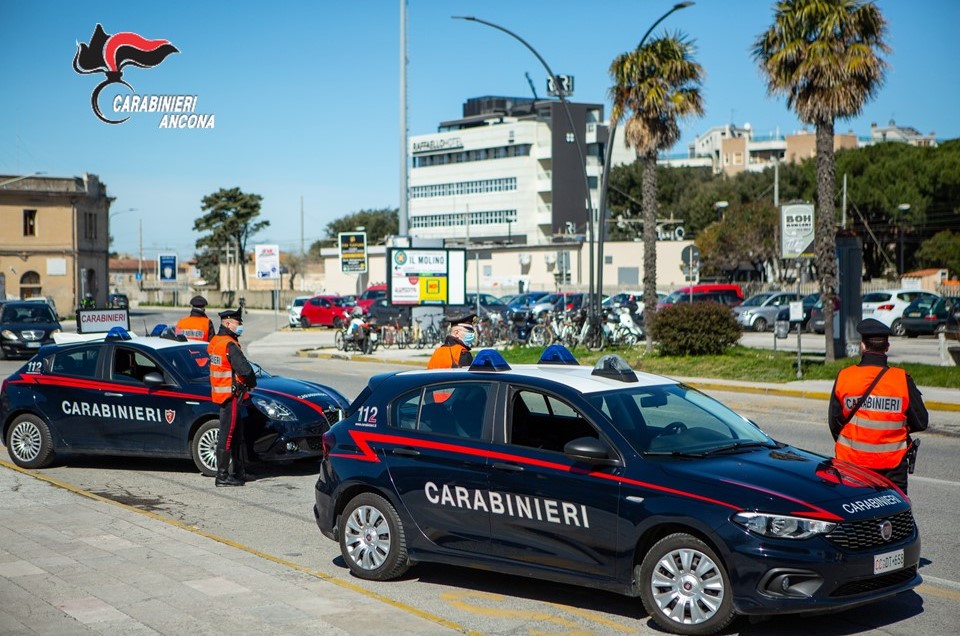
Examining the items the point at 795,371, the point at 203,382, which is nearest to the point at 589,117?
the point at 795,371

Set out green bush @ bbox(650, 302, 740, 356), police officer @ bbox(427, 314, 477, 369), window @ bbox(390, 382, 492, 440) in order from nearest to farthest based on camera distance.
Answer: window @ bbox(390, 382, 492, 440) < police officer @ bbox(427, 314, 477, 369) < green bush @ bbox(650, 302, 740, 356)

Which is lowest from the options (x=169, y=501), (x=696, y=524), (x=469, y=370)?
(x=169, y=501)

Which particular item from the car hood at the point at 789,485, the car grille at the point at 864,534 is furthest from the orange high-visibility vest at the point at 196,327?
the car grille at the point at 864,534

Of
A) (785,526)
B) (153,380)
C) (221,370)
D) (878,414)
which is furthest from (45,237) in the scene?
(785,526)

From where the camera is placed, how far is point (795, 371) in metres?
23.5

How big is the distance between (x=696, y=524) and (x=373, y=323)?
30.5 m

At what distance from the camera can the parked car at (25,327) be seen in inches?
1228

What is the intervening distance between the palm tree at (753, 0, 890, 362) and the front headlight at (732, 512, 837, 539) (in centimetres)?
1872

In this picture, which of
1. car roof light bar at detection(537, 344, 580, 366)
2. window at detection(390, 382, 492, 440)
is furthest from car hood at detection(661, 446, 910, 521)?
car roof light bar at detection(537, 344, 580, 366)

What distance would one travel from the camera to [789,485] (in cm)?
625

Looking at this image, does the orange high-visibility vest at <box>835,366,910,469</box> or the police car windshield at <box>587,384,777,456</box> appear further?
the orange high-visibility vest at <box>835,366,910,469</box>

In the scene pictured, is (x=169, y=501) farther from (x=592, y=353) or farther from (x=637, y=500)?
(x=592, y=353)

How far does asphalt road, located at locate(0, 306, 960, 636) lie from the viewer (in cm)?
657

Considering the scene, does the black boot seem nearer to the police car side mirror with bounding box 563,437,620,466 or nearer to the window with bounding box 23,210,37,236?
the police car side mirror with bounding box 563,437,620,466
